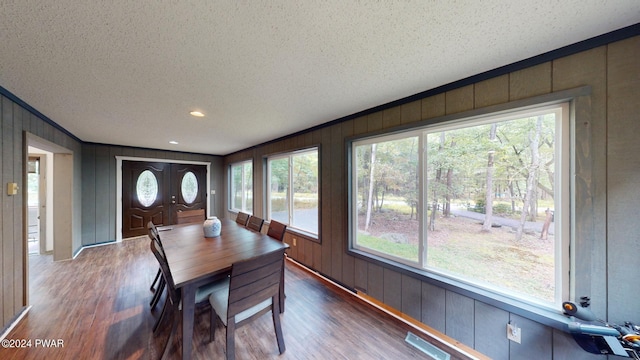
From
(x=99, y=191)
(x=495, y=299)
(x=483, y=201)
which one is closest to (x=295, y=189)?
(x=483, y=201)

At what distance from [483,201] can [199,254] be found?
8.33 ft

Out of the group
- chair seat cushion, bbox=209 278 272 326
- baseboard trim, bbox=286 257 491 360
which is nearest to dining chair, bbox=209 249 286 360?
chair seat cushion, bbox=209 278 272 326

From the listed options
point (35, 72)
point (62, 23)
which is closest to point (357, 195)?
point (62, 23)

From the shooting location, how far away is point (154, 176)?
5.03 m

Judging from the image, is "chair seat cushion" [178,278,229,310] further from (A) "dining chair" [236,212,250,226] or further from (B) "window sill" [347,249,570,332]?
(B) "window sill" [347,249,570,332]

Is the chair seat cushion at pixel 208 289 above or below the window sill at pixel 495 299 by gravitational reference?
below

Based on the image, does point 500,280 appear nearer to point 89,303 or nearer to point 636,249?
point 636,249

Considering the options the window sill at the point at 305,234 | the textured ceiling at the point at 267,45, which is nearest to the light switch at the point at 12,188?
the textured ceiling at the point at 267,45

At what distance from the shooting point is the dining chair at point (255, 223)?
279cm

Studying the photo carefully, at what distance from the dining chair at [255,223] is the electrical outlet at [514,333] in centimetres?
259

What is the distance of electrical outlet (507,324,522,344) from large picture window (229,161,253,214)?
462cm

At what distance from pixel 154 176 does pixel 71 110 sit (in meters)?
3.05

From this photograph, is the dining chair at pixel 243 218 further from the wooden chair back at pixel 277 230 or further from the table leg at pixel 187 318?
the table leg at pixel 187 318

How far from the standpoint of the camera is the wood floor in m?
1.63
